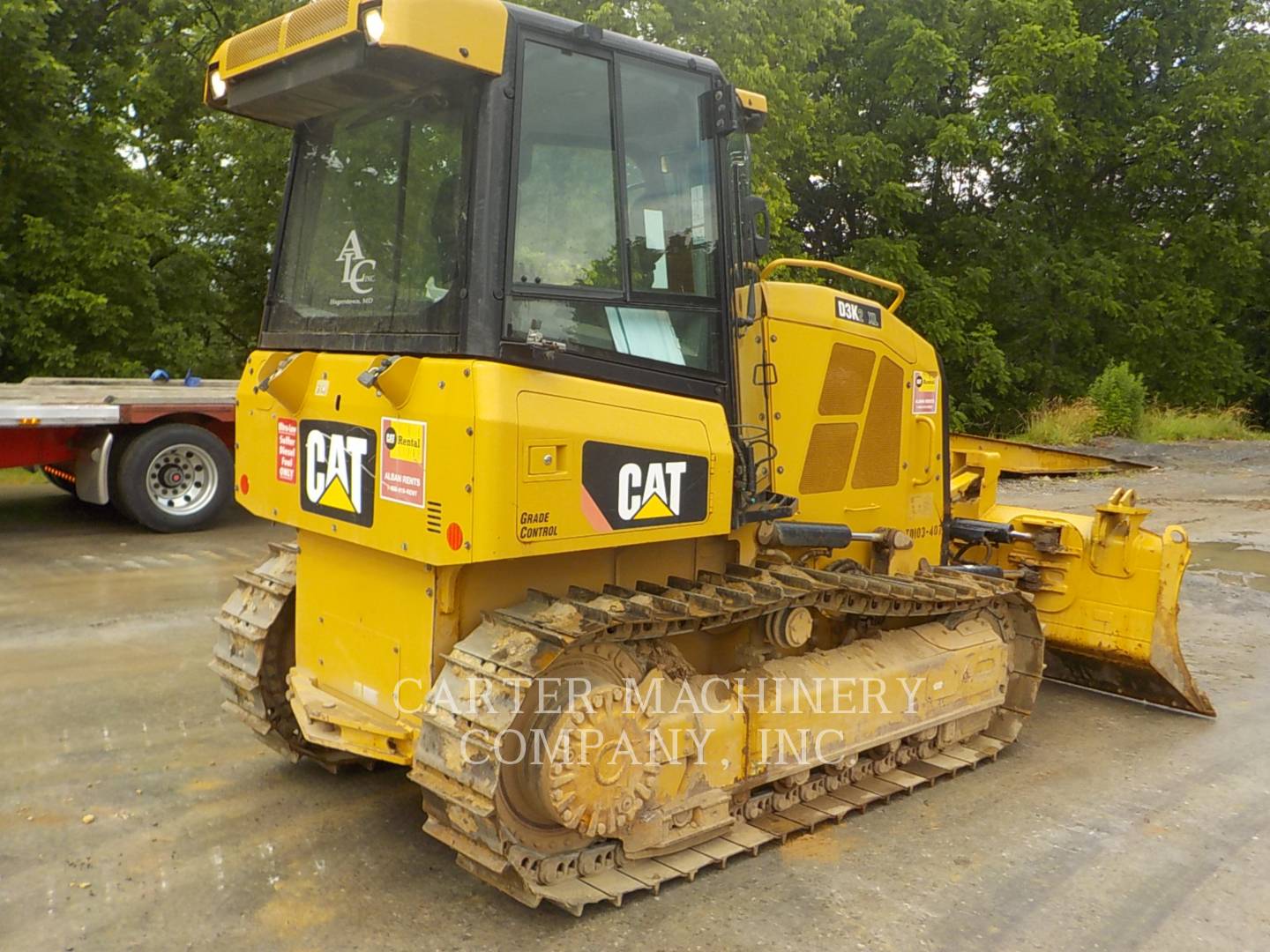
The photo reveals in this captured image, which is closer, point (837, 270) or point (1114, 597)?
point (837, 270)

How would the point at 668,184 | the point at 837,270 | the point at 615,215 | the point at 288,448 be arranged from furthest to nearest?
the point at 837,270
the point at 288,448
the point at 668,184
the point at 615,215

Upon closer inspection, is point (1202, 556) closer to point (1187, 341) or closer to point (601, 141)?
point (601, 141)

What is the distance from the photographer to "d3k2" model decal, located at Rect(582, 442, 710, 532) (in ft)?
12.1

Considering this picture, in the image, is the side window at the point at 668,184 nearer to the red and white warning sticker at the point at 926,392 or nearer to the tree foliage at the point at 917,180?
the red and white warning sticker at the point at 926,392

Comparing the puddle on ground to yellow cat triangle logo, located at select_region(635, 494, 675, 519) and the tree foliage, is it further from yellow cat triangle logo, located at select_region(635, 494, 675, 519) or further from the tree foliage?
the tree foliage

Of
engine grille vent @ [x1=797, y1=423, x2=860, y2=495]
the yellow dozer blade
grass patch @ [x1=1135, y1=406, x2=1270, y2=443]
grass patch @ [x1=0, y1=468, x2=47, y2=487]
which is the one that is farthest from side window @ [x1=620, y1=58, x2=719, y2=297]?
grass patch @ [x1=1135, y1=406, x2=1270, y2=443]

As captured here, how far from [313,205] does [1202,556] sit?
9.05 meters

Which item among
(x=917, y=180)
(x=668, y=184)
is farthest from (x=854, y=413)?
(x=917, y=180)

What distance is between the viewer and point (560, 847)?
377 cm

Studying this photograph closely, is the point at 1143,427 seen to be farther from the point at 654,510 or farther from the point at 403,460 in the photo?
the point at 403,460

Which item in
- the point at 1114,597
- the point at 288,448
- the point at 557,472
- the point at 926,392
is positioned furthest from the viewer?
the point at 1114,597

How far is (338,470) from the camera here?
3.97 meters

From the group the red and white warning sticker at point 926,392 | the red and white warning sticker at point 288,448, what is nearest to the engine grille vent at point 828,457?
the red and white warning sticker at point 926,392

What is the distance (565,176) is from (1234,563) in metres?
8.68
